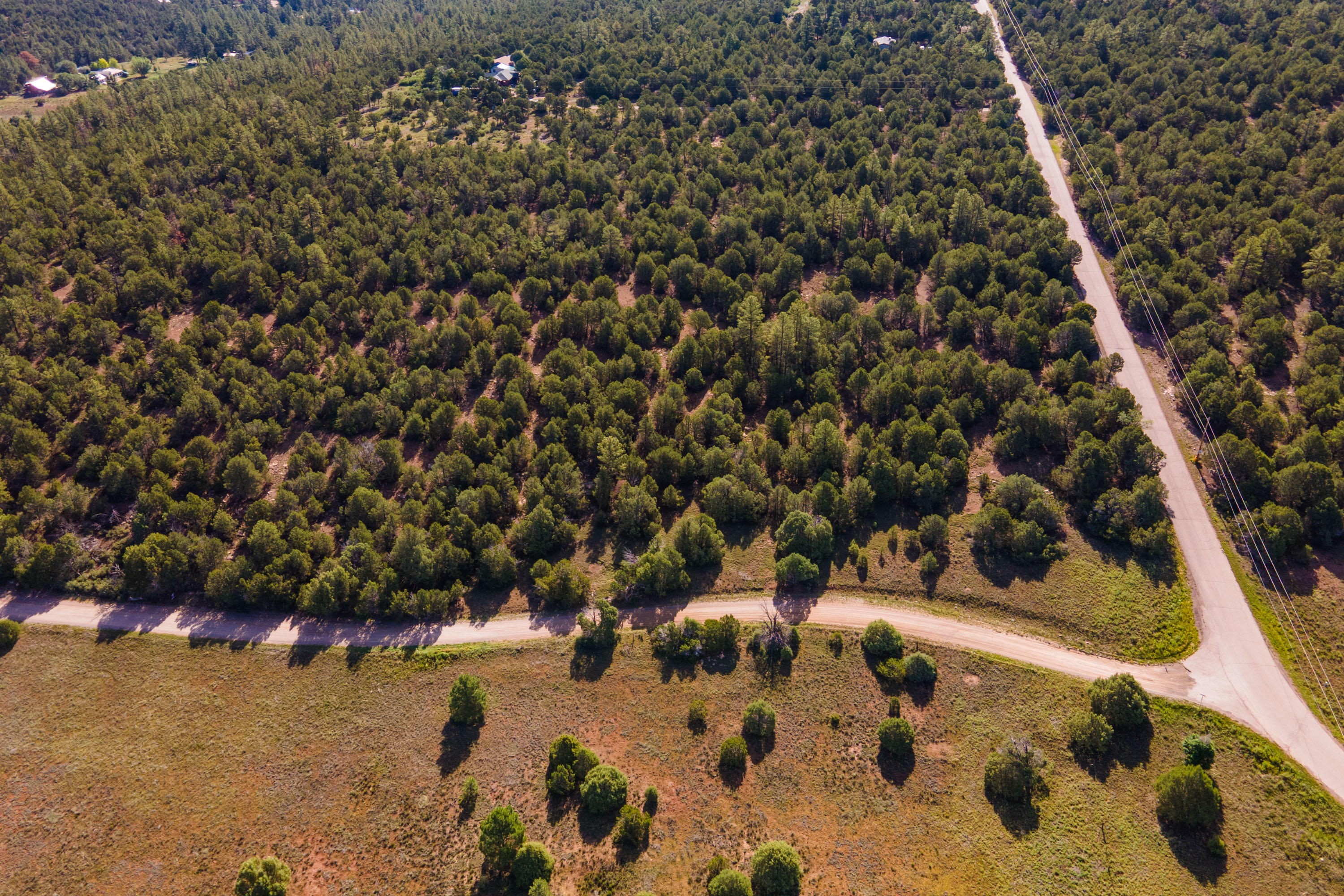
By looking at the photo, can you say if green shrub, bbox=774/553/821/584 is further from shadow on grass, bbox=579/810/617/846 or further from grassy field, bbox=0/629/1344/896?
shadow on grass, bbox=579/810/617/846

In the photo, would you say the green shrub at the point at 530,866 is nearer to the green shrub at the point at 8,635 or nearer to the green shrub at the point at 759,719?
the green shrub at the point at 759,719

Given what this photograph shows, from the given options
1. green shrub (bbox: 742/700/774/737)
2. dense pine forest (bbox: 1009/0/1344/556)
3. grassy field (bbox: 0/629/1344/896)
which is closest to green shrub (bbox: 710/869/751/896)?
grassy field (bbox: 0/629/1344/896)

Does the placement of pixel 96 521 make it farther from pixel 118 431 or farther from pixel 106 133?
pixel 106 133

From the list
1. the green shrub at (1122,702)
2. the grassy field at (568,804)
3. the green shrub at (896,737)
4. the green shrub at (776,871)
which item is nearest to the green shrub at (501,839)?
the grassy field at (568,804)

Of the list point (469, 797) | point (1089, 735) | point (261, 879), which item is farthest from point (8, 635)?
point (1089, 735)

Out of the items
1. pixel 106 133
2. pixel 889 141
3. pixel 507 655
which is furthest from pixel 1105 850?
pixel 106 133
